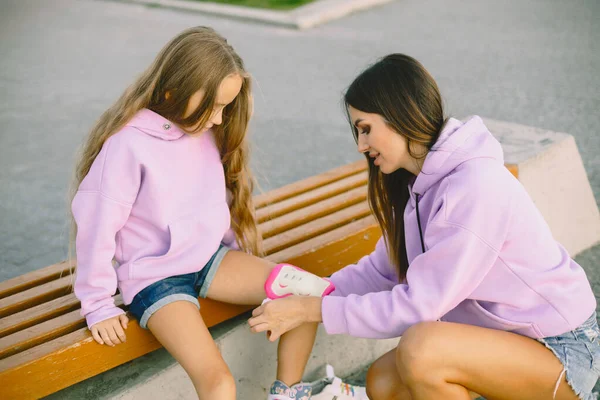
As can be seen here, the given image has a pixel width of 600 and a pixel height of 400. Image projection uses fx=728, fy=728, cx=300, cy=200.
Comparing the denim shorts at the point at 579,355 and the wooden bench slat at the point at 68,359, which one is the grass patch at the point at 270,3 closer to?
the wooden bench slat at the point at 68,359

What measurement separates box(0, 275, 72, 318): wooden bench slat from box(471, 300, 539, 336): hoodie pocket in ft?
4.33

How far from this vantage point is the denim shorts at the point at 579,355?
197 cm

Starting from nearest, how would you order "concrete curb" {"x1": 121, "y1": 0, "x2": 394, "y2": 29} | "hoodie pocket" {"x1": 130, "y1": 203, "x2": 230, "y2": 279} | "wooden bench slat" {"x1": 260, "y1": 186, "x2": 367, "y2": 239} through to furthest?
"hoodie pocket" {"x1": 130, "y1": 203, "x2": 230, "y2": 279} < "wooden bench slat" {"x1": 260, "y1": 186, "x2": 367, "y2": 239} < "concrete curb" {"x1": 121, "y1": 0, "x2": 394, "y2": 29}

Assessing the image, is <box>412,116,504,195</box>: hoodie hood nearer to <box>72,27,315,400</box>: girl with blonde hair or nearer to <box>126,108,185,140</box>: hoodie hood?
<box>72,27,315,400</box>: girl with blonde hair

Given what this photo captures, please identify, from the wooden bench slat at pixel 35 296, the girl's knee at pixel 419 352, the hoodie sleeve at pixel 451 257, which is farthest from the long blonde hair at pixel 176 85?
the girl's knee at pixel 419 352

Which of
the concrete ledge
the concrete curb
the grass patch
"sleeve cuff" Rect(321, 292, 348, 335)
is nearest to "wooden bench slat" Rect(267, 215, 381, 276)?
"sleeve cuff" Rect(321, 292, 348, 335)

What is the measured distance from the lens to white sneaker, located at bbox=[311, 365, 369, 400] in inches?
91.5

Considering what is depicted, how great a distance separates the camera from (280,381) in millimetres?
2229

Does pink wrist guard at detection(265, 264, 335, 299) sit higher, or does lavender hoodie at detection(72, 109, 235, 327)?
lavender hoodie at detection(72, 109, 235, 327)

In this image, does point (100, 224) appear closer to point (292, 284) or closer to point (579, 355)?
point (292, 284)

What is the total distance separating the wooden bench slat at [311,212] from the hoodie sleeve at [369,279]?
17.9 inches

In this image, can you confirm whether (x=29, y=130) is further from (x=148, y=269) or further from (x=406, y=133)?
(x=406, y=133)

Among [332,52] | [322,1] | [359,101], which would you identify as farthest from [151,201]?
[322,1]

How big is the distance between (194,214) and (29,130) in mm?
3151
